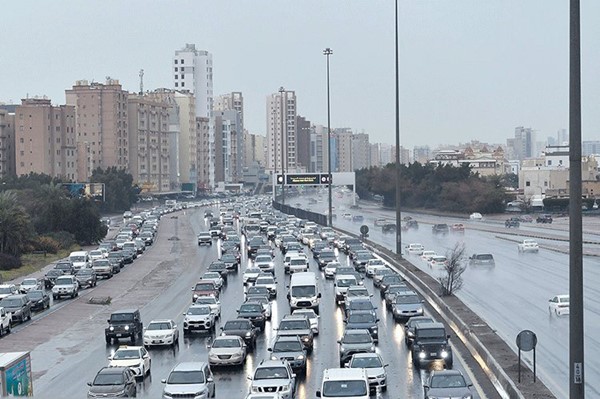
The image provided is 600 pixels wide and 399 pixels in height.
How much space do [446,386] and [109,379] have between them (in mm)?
7136

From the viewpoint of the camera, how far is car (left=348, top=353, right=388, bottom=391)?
77.0ft

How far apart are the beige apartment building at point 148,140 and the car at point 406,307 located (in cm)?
14237

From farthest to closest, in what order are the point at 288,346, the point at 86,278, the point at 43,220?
the point at 43,220
the point at 86,278
the point at 288,346

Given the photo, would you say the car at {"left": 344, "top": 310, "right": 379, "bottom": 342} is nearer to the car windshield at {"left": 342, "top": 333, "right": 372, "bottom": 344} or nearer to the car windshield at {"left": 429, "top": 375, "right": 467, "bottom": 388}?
the car windshield at {"left": 342, "top": 333, "right": 372, "bottom": 344}

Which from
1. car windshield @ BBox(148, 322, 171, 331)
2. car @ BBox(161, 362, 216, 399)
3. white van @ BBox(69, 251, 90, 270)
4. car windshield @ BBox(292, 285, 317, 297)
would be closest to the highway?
car windshield @ BBox(292, 285, 317, 297)

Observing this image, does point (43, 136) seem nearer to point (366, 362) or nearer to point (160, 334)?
point (160, 334)

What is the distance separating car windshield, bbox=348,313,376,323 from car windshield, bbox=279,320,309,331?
6.04 feet

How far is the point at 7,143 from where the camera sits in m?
153

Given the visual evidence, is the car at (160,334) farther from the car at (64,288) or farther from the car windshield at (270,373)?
the car at (64,288)

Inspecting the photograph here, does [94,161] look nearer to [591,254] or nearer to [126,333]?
[591,254]

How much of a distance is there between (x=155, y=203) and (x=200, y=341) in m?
150

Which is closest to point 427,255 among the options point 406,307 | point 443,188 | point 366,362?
point 406,307

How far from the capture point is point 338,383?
2094cm

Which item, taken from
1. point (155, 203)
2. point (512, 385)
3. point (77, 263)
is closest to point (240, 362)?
point (512, 385)
